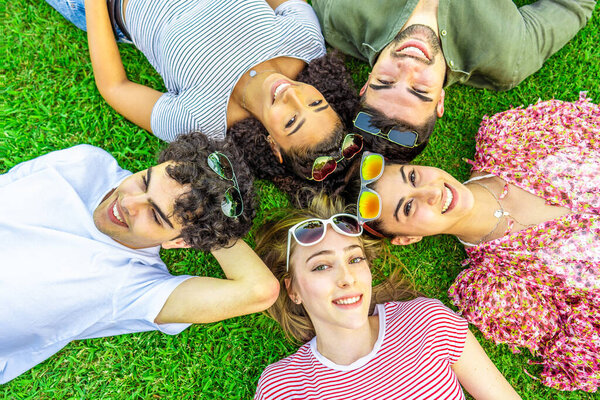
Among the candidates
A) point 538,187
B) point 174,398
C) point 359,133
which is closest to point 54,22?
point 359,133

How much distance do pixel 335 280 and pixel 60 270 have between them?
7.03 ft

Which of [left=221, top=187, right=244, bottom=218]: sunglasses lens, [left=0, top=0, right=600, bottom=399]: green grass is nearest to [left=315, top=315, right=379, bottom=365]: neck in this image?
[left=0, top=0, right=600, bottom=399]: green grass

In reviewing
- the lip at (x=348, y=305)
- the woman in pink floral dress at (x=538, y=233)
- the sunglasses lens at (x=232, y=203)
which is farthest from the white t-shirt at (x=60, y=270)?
the woman in pink floral dress at (x=538, y=233)

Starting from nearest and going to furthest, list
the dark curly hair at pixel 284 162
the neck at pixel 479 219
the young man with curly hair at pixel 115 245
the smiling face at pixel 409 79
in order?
the young man with curly hair at pixel 115 245 < the smiling face at pixel 409 79 < the neck at pixel 479 219 < the dark curly hair at pixel 284 162

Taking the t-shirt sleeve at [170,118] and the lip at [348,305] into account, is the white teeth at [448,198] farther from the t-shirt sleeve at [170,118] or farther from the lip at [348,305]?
the t-shirt sleeve at [170,118]

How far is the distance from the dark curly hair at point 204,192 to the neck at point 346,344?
47.1 inches

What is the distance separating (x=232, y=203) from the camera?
10.5ft

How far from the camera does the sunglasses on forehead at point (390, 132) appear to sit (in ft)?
10.9

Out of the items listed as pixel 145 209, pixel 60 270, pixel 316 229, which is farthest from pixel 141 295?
pixel 316 229

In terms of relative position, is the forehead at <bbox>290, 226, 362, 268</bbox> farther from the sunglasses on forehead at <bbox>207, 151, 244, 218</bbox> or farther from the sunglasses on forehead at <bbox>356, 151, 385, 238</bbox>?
the sunglasses on forehead at <bbox>207, 151, 244, 218</bbox>

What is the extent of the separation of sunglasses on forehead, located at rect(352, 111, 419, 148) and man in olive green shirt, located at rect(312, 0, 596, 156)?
0.05 meters

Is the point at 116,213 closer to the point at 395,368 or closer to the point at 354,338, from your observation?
the point at 354,338

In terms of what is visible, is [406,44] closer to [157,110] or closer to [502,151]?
[502,151]

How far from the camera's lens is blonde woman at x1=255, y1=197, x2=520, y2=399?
3164mm
